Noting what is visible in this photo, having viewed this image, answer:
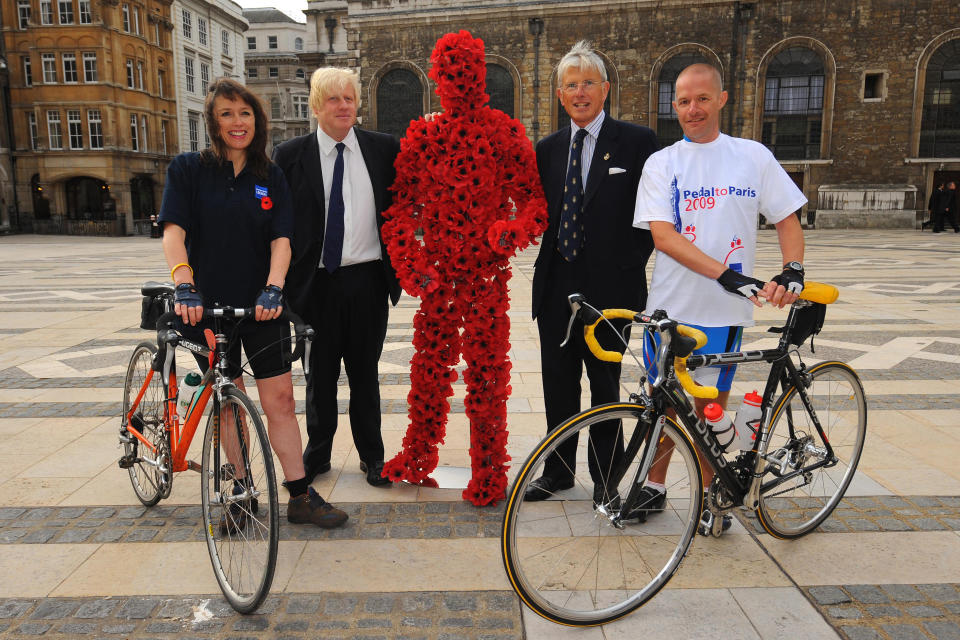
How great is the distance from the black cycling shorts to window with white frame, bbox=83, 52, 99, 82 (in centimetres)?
3812

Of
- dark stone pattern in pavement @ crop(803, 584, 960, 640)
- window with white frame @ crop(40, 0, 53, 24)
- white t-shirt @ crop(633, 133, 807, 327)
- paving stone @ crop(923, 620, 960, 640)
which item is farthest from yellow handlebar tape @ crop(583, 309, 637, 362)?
window with white frame @ crop(40, 0, 53, 24)

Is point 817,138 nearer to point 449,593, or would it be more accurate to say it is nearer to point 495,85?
point 495,85

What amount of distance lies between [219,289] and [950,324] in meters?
8.43

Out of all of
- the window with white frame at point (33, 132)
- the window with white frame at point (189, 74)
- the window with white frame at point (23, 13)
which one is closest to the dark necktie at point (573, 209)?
the window with white frame at point (33, 132)

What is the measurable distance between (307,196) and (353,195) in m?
0.24

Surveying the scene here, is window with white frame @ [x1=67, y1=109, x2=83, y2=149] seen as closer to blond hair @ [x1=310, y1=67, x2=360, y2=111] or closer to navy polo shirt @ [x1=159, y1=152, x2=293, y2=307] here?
blond hair @ [x1=310, y1=67, x2=360, y2=111]

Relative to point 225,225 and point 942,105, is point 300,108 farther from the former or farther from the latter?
point 225,225

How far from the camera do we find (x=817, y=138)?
29.3 metres

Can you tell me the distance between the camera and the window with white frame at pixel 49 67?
3462 cm

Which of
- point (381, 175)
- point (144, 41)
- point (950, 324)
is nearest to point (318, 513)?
point (381, 175)

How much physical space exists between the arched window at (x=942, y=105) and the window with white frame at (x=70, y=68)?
128ft

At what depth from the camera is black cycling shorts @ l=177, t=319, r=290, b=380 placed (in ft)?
10.0

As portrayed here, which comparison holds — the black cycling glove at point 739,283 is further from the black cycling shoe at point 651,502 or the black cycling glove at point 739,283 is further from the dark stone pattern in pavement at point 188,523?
the dark stone pattern in pavement at point 188,523

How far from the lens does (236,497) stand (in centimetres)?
275
